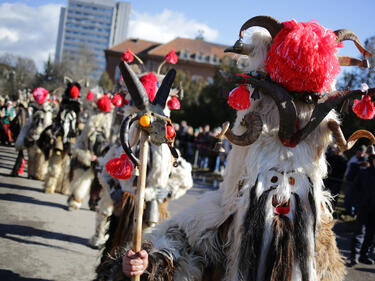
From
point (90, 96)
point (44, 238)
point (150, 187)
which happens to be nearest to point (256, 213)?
point (150, 187)

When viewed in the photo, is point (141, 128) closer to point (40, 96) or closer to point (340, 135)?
point (340, 135)

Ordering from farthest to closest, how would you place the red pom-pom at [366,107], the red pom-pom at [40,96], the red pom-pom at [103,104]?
the red pom-pom at [40,96] < the red pom-pom at [103,104] < the red pom-pom at [366,107]

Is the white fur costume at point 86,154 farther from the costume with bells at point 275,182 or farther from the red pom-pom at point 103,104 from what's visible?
the costume with bells at point 275,182

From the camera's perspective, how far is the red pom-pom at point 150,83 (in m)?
3.69

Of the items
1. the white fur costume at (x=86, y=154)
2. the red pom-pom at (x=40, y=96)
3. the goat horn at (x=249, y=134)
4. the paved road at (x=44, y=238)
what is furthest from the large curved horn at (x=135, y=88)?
the red pom-pom at (x=40, y=96)

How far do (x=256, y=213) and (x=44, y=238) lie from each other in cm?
397

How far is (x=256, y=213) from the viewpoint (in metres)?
2.16

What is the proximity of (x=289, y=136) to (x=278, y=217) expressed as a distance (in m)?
0.52

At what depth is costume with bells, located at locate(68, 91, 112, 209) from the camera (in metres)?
6.55

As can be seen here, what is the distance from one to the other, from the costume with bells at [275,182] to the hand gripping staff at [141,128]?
314mm

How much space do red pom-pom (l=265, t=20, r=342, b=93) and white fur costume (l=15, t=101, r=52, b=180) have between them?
709cm

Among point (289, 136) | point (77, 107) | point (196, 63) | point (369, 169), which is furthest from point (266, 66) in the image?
point (196, 63)

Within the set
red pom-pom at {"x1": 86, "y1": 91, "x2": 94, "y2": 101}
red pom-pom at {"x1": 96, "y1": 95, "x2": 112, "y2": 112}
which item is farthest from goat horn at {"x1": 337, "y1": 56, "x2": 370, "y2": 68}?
red pom-pom at {"x1": 86, "y1": 91, "x2": 94, "y2": 101}

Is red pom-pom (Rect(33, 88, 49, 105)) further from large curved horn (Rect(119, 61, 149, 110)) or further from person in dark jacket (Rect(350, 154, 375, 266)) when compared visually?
person in dark jacket (Rect(350, 154, 375, 266))
